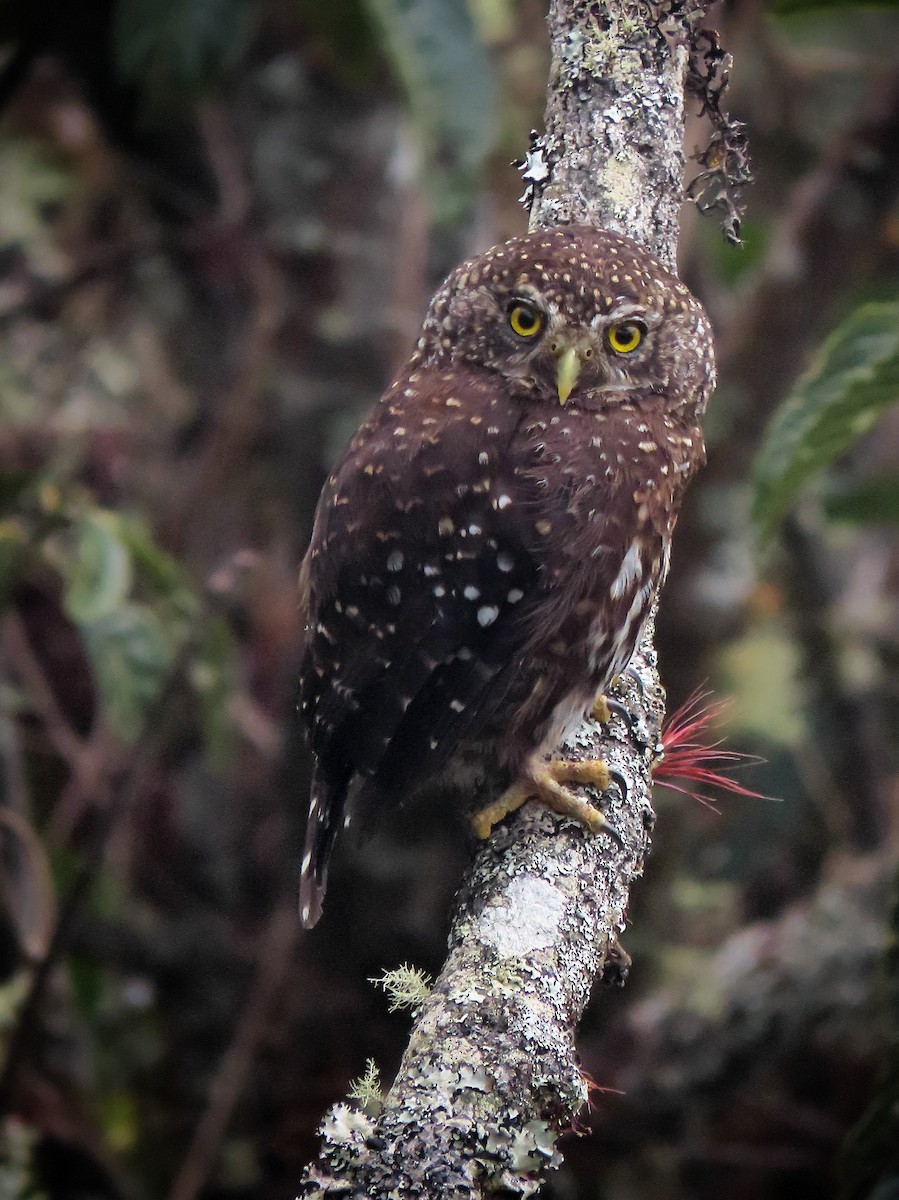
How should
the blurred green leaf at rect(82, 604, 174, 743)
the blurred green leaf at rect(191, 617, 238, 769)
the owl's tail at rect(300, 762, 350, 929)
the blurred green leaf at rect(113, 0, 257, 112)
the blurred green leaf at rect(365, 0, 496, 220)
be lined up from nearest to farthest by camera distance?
1. the owl's tail at rect(300, 762, 350, 929)
2. the blurred green leaf at rect(82, 604, 174, 743)
3. the blurred green leaf at rect(191, 617, 238, 769)
4. the blurred green leaf at rect(365, 0, 496, 220)
5. the blurred green leaf at rect(113, 0, 257, 112)

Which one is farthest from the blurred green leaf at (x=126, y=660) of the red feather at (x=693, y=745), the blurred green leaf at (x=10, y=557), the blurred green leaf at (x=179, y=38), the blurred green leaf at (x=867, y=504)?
the blurred green leaf at (x=867, y=504)

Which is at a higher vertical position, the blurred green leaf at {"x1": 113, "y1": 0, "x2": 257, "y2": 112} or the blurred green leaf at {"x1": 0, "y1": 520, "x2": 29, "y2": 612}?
the blurred green leaf at {"x1": 113, "y1": 0, "x2": 257, "y2": 112}

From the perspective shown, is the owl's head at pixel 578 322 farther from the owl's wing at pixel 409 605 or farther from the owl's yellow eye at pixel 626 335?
the owl's wing at pixel 409 605

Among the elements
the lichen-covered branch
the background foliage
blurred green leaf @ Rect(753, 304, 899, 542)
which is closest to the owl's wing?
the lichen-covered branch

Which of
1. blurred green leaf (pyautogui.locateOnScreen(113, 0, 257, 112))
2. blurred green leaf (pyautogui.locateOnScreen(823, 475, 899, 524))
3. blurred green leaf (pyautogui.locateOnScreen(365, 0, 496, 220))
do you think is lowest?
blurred green leaf (pyautogui.locateOnScreen(823, 475, 899, 524))

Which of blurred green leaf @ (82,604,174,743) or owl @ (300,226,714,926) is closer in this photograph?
owl @ (300,226,714,926)

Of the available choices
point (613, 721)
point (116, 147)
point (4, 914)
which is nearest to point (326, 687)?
point (613, 721)

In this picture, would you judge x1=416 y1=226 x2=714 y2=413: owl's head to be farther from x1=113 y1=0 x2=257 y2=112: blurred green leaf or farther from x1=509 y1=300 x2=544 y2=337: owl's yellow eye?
x1=113 y1=0 x2=257 y2=112: blurred green leaf

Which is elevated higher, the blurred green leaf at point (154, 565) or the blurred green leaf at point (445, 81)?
the blurred green leaf at point (445, 81)

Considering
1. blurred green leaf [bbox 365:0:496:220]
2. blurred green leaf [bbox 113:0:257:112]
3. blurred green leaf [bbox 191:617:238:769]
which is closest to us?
blurred green leaf [bbox 191:617:238:769]
